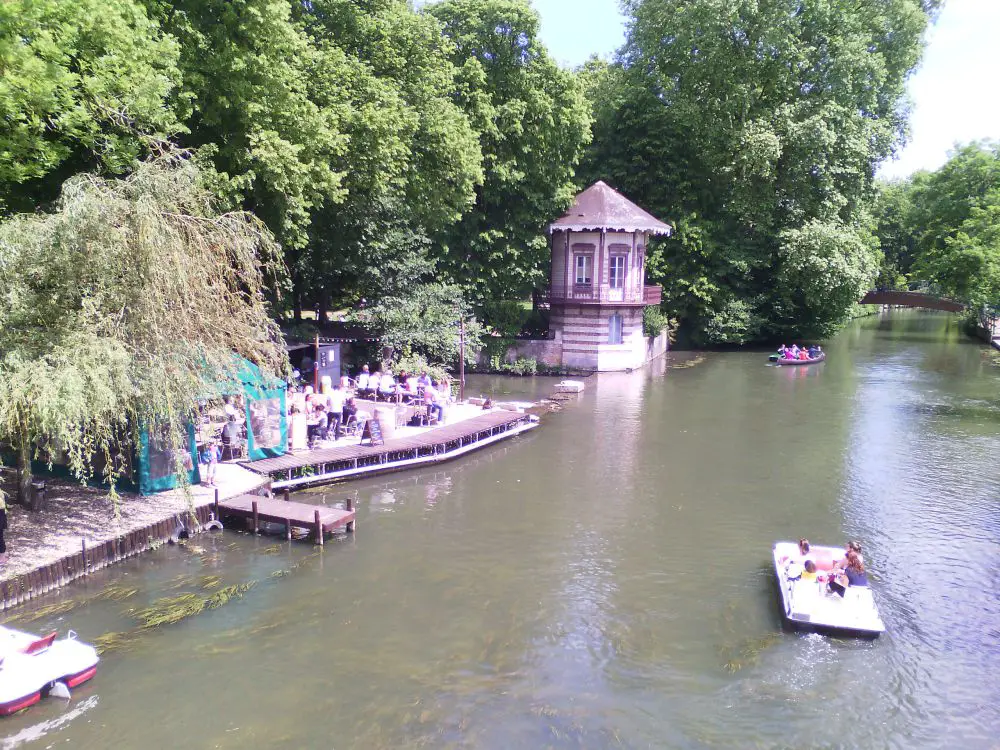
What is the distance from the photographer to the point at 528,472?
24.5m

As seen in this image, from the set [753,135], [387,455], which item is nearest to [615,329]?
[753,135]

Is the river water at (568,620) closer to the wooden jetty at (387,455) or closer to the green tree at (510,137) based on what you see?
the wooden jetty at (387,455)

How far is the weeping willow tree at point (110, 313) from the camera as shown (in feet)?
46.5

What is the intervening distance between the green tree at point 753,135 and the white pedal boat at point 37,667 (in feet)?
145

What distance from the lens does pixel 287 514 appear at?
1839 centimetres

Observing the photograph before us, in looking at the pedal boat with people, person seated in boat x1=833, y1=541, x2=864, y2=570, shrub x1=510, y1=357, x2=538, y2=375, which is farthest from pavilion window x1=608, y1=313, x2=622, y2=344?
person seated in boat x1=833, y1=541, x2=864, y2=570

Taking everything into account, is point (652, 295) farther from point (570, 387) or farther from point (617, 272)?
point (570, 387)

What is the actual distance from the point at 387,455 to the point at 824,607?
13.7 m

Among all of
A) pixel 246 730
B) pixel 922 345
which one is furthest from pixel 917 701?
pixel 922 345

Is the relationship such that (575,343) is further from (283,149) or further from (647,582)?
(647,582)

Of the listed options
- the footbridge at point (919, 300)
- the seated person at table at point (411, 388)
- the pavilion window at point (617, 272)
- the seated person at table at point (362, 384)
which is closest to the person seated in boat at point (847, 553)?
the seated person at table at point (411, 388)

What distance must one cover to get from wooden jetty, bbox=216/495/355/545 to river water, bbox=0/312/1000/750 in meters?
0.52

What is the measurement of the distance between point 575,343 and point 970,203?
45.6 metres

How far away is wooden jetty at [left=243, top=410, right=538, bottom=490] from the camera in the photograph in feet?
71.9
